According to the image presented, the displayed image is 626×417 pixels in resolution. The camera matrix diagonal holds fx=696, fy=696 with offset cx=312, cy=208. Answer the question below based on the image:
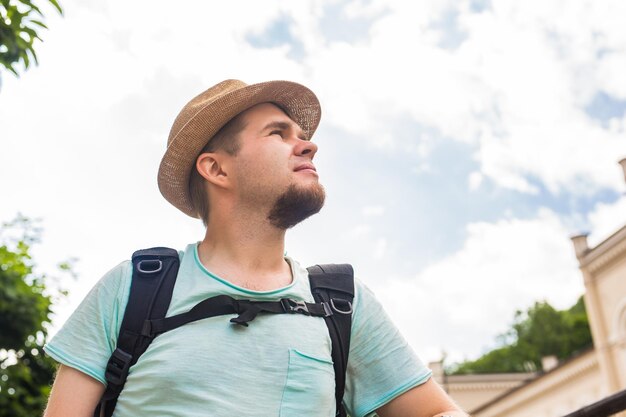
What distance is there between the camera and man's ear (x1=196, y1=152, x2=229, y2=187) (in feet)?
8.94

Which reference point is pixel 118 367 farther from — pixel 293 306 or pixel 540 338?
pixel 540 338

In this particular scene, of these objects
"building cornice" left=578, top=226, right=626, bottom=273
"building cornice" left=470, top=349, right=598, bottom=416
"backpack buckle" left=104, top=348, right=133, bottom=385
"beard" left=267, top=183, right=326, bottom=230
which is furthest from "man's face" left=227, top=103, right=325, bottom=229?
"building cornice" left=470, top=349, right=598, bottom=416

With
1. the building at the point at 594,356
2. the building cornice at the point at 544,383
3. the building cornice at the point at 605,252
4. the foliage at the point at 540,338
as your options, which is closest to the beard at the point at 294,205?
the building at the point at 594,356

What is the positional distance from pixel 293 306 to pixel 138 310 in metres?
0.50

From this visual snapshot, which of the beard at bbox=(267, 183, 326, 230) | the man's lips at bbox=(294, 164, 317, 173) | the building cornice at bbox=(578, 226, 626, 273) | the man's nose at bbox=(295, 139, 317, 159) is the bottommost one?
the beard at bbox=(267, 183, 326, 230)

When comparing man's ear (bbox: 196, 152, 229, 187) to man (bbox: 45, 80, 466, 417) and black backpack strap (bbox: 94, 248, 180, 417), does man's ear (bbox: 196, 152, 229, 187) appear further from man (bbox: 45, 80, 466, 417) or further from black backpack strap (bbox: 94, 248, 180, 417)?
black backpack strap (bbox: 94, 248, 180, 417)

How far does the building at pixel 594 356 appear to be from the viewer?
28.7 m

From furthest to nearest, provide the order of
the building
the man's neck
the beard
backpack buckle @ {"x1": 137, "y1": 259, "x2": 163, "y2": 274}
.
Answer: the building → the beard → the man's neck → backpack buckle @ {"x1": 137, "y1": 259, "x2": 163, "y2": 274}

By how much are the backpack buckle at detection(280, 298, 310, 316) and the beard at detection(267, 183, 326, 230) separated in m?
0.38

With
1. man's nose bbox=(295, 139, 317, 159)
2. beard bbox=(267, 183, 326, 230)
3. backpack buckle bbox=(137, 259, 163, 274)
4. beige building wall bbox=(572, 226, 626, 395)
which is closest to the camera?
backpack buckle bbox=(137, 259, 163, 274)

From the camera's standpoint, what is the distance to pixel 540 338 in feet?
214

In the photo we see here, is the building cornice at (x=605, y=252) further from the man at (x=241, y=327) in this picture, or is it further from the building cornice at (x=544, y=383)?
the man at (x=241, y=327)

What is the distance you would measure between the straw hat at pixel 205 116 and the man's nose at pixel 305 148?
286mm

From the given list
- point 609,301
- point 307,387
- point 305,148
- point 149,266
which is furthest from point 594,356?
point 149,266
